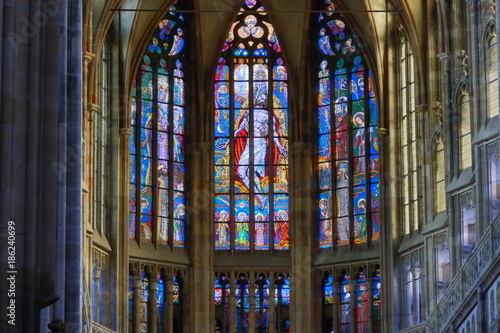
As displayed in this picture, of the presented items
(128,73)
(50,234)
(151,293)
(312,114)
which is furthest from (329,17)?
(50,234)

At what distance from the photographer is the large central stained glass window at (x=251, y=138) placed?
39750 millimetres

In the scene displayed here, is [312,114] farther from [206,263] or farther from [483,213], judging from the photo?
[483,213]

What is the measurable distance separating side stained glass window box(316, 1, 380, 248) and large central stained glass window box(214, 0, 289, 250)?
4.02ft

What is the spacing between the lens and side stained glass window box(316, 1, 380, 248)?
38.6 m

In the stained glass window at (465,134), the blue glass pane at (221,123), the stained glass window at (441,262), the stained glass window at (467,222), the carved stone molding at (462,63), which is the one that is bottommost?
the stained glass window at (441,262)

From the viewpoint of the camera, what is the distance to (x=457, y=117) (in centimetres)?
3294

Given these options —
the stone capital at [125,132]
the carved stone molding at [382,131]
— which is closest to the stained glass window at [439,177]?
the carved stone molding at [382,131]

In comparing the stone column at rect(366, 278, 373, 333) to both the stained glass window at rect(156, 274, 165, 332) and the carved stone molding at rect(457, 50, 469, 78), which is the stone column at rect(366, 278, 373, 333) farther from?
the carved stone molding at rect(457, 50, 469, 78)

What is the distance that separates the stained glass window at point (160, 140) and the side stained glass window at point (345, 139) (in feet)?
13.5

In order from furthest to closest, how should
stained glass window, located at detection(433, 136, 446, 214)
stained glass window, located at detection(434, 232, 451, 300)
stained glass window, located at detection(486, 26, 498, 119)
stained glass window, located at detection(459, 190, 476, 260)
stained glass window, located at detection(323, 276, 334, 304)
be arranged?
stained glass window, located at detection(323, 276, 334, 304)
stained glass window, located at detection(433, 136, 446, 214)
stained glass window, located at detection(434, 232, 451, 300)
stained glass window, located at detection(459, 190, 476, 260)
stained glass window, located at detection(486, 26, 498, 119)

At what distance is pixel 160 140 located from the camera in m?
39.2

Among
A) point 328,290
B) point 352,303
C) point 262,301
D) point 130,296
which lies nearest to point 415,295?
point 352,303

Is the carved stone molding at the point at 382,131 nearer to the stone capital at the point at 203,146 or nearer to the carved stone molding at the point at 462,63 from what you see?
the carved stone molding at the point at 462,63

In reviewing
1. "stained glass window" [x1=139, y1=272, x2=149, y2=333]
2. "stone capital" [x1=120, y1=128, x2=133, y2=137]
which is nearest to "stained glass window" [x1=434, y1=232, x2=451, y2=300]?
"stained glass window" [x1=139, y1=272, x2=149, y2=333]
